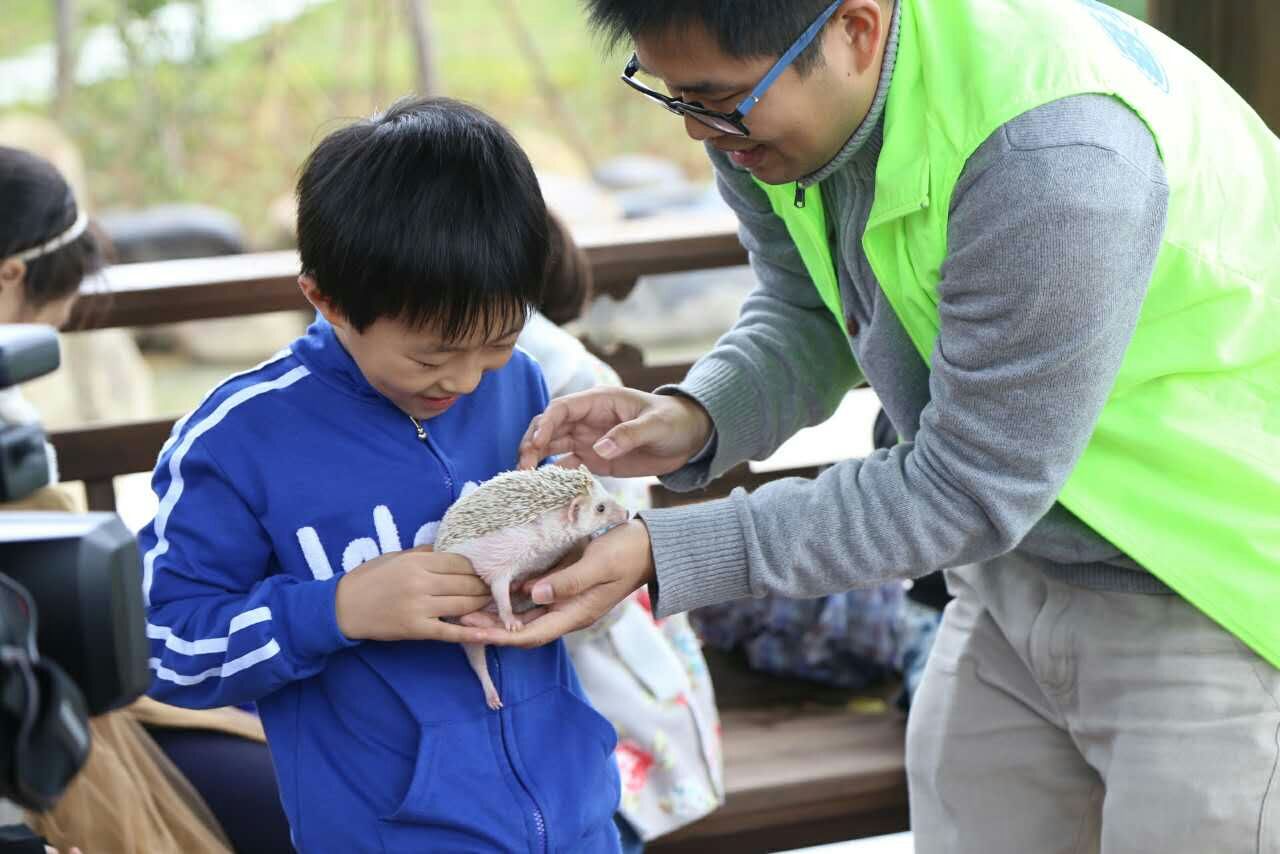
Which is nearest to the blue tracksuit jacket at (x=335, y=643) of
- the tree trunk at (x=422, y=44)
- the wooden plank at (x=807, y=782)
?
the wooden plank at (x=807, y=782)

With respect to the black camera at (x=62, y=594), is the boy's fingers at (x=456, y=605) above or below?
below

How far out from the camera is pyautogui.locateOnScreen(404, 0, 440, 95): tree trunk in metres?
7.96

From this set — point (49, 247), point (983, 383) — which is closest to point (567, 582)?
point (983, 383)

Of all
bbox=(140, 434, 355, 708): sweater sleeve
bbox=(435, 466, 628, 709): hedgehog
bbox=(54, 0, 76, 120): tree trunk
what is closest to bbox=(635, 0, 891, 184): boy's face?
bbox=(435, 466, 628, 709): hedgehog

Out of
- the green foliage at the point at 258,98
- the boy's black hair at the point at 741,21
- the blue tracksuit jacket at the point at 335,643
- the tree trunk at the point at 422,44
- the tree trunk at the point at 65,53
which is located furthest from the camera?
the green foliage at the point at 258,98

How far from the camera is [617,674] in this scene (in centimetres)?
240

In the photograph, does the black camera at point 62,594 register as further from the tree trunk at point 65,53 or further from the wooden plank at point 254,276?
the tree trunk at point 65,53

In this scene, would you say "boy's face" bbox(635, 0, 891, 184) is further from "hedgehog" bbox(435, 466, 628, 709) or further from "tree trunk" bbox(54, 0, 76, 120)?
"tree trunk" bbox(54, 0, 76, 120)

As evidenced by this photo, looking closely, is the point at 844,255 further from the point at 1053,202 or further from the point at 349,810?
the point at 349,810

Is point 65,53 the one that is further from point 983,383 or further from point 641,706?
point 983,383

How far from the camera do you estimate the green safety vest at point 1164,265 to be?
149 cm

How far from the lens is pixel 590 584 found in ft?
5.19

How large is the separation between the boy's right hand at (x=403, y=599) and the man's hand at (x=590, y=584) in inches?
Answer: 2.4

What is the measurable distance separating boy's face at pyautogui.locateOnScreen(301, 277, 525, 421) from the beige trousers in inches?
31.7
